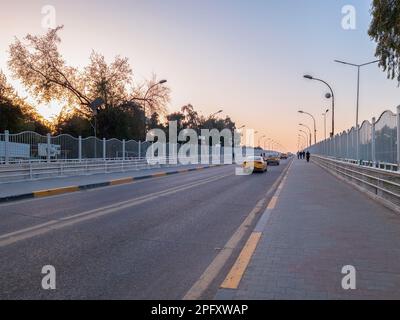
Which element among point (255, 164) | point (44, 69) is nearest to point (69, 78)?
point (44, 69)

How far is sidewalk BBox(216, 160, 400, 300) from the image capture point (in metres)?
4.78

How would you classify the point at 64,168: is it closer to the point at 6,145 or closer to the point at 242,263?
the point at 6,145

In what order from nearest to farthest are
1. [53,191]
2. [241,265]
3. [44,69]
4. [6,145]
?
[241,265] < [53,191] < [6,145] < [44,69]

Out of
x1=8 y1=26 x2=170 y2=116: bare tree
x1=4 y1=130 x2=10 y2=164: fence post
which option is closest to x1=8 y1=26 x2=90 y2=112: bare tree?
x1=8 y1=26 x2=170 y2=116: bare tree

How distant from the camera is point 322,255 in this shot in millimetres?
6387

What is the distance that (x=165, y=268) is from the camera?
19.1 ft

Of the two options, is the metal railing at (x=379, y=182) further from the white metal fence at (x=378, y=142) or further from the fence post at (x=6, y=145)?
the fence post at (x=6, y=145)


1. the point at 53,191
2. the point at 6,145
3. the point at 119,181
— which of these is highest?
the point at 6,145

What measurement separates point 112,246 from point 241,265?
2345mm

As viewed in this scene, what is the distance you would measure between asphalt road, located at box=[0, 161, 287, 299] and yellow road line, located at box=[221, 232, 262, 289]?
0.52 ft

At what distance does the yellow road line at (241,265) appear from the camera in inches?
199

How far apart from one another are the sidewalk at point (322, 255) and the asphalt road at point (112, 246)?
0.61 meters

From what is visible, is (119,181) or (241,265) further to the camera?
(119,181)
